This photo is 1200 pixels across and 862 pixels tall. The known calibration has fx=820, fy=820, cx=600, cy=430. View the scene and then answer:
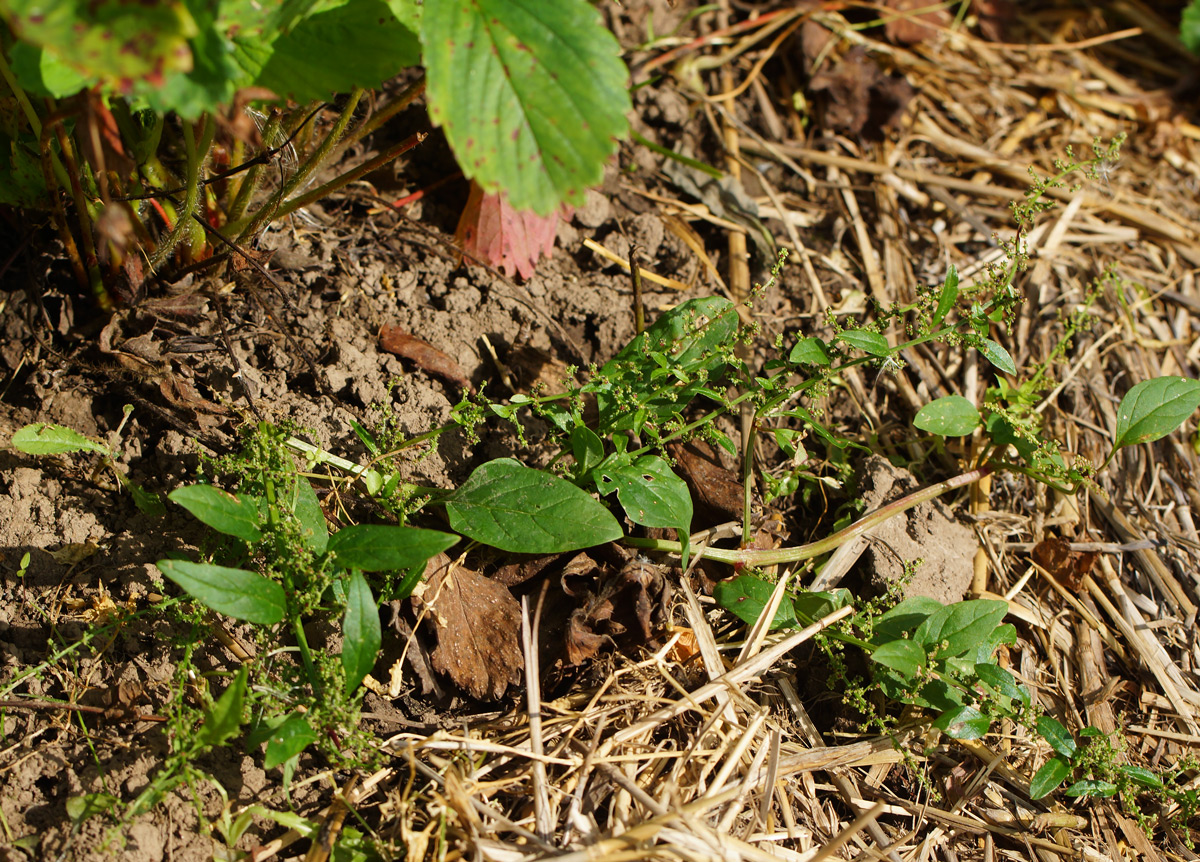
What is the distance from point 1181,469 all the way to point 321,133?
8.55 feet

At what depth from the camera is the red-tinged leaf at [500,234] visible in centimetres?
216

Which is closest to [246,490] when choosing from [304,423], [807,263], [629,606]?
[304,423]

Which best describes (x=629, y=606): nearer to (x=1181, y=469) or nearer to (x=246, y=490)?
(x=246, y=490)

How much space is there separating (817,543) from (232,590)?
1.27 m

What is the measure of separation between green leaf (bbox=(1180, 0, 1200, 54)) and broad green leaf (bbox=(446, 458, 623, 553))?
10.7 feet

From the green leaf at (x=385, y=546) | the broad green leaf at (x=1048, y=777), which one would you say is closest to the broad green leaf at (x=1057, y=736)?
the broad green leaf at (x=1048, y=777)

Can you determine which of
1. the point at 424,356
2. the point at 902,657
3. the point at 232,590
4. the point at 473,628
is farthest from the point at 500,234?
the point at 902,657

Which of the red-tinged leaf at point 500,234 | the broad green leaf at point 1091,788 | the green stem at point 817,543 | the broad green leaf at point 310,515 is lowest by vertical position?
the broad green leaf at point 1091,788

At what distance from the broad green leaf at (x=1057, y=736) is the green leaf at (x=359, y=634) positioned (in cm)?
138

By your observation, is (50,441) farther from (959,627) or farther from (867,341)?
(959,627)

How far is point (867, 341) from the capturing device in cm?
181

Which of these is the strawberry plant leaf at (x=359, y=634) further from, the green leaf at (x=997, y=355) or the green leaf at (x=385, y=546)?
the green leaf at (x=997, y=355)

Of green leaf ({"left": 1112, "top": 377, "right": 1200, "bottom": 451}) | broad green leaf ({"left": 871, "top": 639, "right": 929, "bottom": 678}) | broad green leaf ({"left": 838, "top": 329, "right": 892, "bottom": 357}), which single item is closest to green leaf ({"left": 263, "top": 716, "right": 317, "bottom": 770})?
broad green leaf ({"left": 871, "top": 639, "right": 929, "bottom": 678})

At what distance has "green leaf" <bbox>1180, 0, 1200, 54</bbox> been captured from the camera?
127 inches
